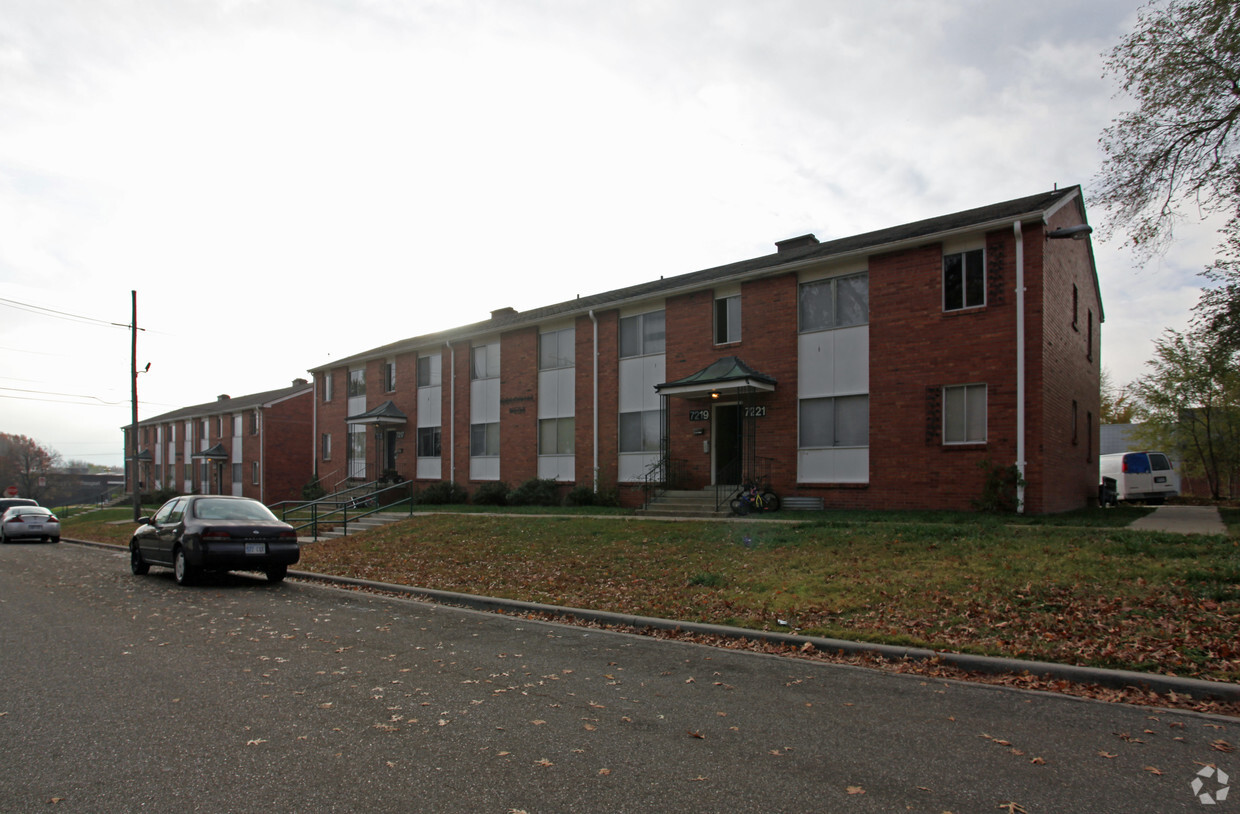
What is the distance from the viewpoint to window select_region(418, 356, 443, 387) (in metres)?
28.5

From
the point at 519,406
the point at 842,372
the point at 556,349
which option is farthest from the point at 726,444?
the point at 519,406

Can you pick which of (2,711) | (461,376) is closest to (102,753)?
(2,711)

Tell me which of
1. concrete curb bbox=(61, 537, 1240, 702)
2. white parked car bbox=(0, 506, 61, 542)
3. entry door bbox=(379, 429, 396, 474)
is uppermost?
entry door bbox=(379, 429, 396, 474)

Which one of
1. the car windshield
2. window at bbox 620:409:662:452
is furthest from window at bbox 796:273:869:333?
the car windshield

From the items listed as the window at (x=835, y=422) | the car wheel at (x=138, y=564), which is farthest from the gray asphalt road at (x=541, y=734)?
the window at (x=835, y=422)

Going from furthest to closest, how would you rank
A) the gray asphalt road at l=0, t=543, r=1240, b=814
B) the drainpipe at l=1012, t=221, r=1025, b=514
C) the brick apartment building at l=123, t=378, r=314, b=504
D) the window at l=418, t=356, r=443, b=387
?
the brick apartment building at l=123, t=378, r=314, b=504 → the window at l=418, t=356, r=443, b=387 → the drainpipe at l=1012, t=221, r=1025, b=514 → the gray asphalt road at l=0, t=543, r=1240, b=814

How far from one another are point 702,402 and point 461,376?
11070mm

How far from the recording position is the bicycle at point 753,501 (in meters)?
16.6

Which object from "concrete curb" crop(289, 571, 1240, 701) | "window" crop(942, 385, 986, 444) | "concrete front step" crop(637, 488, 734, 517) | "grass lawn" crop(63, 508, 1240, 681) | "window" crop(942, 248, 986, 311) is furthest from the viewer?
"concrete front step" crop(637, 488, 734, 517)

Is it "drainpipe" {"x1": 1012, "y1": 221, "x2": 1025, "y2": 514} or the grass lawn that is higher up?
"drainpipe" {"x1": 1012, "y1": 221, "x2": 1025, "y2": 514}

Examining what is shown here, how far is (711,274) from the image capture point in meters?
21.3

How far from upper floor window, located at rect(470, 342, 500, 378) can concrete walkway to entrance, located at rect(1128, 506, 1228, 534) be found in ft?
62.7

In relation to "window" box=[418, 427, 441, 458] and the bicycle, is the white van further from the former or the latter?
"window" box=[418, 427, 441, 458]

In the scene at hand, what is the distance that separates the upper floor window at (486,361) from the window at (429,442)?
298 cm
